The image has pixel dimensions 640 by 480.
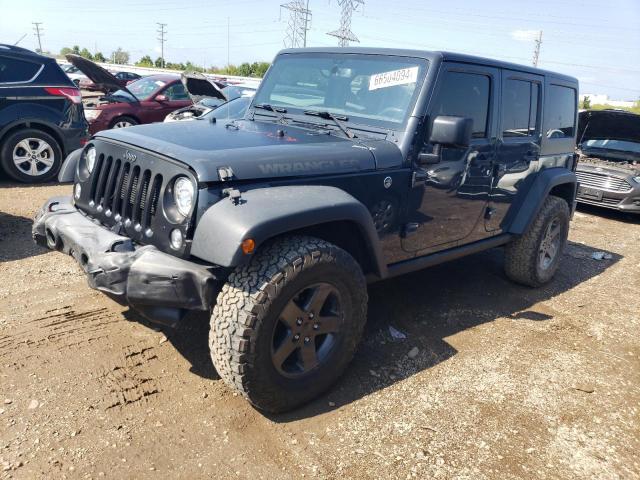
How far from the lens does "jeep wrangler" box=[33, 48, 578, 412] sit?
2570mm

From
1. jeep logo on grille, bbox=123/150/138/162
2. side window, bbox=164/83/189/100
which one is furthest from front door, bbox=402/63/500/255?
side window, bbox=164/83/189/100

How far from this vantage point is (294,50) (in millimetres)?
4254

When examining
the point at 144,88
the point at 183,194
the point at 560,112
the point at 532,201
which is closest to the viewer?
the point at 183,194

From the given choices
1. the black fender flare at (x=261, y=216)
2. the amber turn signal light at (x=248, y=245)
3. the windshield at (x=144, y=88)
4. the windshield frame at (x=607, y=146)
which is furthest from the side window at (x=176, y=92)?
the amber turn signal light at (x=248, y=245)

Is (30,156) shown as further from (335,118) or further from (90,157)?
(335,118)

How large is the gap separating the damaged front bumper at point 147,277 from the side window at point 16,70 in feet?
18.4

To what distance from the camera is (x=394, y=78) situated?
3.51 metres

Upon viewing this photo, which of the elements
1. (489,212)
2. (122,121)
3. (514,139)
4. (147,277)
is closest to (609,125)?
(514,139)

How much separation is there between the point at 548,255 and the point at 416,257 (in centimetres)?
218

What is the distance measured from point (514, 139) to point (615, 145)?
6554 mm

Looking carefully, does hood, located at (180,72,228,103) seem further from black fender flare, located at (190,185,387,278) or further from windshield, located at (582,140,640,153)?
windshield, located at (582,140,640,153)

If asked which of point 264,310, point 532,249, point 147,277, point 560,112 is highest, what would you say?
point 560,112

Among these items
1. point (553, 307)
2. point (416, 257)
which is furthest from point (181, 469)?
point (553, 307)

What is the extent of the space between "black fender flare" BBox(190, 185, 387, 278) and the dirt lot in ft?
3.13
